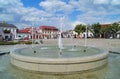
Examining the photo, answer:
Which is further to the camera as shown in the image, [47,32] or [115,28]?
[47,32]

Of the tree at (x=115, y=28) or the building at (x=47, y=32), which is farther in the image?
the building at (x=47, y=32)

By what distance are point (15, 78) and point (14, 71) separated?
1.32 m

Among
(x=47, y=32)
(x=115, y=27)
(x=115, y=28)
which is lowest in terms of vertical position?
(x=47, y=32)

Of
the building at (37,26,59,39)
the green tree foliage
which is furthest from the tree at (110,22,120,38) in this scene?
the building at (37,26,59,39)

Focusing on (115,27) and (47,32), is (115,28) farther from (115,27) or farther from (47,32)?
(47,32)

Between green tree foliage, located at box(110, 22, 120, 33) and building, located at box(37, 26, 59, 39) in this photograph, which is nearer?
green tree foliage, located at box(110, 22, 120, 33)

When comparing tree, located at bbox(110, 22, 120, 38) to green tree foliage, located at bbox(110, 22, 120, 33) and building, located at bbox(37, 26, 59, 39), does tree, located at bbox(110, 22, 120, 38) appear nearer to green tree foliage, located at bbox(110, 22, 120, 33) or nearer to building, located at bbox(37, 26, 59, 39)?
green tree foliage, located at bbox(110, 22, 120, 33)

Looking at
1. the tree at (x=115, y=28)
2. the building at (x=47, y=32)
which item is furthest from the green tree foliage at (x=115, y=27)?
the building at (x=47, y=32)

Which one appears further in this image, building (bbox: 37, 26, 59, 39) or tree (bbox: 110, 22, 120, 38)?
building (bbox: 37, 26, 59, 39)

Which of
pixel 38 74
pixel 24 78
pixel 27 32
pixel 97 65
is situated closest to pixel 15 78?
pixel 24 78

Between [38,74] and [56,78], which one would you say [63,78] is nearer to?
[56,78]

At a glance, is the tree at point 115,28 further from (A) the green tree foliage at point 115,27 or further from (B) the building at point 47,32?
(B) the building at point 47,32

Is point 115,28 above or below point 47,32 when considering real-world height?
above

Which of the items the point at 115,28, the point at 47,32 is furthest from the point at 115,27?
the point at 47,32
